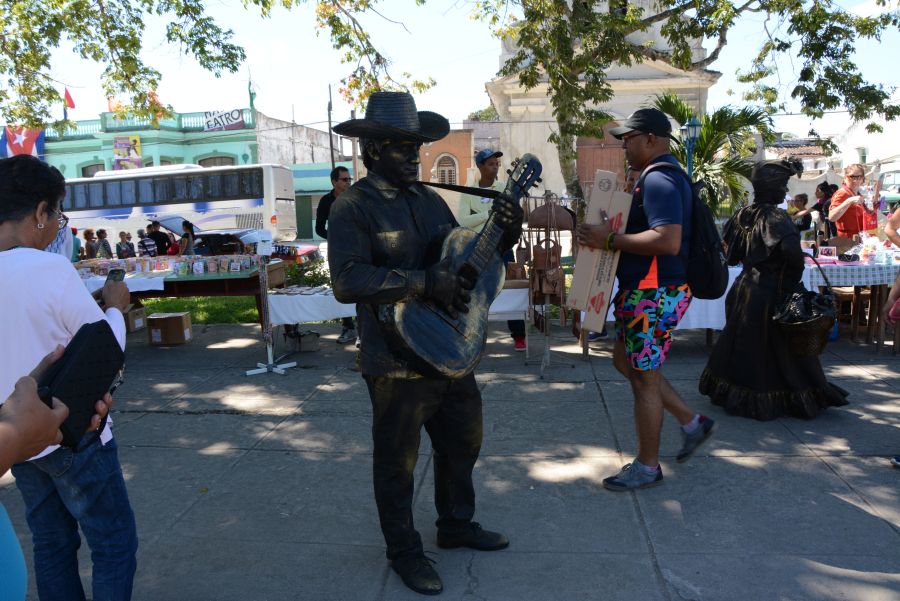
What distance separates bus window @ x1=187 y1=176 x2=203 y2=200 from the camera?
26297mm

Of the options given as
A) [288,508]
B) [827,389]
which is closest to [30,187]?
[288,508]

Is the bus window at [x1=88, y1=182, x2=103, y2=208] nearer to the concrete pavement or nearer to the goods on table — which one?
the goods on table

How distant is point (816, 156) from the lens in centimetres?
3506

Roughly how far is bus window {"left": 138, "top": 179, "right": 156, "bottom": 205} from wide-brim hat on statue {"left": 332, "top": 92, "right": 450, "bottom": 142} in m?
26.5

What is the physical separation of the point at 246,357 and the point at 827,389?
5.45 m

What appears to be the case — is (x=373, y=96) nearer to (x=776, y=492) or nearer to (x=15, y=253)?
(x=15, y=253)

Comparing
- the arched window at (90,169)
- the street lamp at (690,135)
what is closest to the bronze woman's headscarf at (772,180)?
the street lamp at (690,135)

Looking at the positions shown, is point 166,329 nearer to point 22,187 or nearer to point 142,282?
point 142,282

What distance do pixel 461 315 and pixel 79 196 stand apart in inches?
1127

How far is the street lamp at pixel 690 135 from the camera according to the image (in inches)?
422

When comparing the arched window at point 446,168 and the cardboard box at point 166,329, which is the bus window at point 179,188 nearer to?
the arched window at point 446,168

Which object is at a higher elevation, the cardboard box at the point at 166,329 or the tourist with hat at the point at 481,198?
the tourist with hat at the point at 481,198

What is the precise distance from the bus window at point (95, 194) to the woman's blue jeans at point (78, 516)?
1092 inches

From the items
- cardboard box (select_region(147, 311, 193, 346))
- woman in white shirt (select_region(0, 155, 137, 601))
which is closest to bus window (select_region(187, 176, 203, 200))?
cardboard box (select_region(147, 311, 193, 346))
